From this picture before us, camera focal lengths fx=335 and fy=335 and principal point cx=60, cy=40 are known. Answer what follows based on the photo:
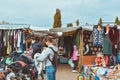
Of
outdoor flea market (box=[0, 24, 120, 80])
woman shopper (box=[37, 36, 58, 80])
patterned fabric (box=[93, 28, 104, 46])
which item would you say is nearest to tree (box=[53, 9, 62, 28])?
outdoor flea market (box=[0, 24, 120, 80])

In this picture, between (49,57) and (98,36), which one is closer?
(49,57)

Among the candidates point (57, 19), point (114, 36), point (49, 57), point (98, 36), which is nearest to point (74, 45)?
point (98, 36)

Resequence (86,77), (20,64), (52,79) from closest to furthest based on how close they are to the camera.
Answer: (52,79), (20,64), (86,77)

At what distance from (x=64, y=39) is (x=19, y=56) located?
8.98 m

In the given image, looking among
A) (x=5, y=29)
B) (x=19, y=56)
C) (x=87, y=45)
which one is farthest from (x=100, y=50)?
(x=19, y=56)

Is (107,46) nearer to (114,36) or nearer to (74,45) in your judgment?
(74,45)

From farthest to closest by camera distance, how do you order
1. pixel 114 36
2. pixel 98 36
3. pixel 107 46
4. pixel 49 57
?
1. pixel 107 46
2. pixel 98 36
3. pixel 114 36
4. pixel 49 57

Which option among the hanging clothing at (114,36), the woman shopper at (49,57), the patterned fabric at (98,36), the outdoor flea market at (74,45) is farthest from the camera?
the patterned fabric at (98,36)

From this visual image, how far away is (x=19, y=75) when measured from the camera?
768 centimetres

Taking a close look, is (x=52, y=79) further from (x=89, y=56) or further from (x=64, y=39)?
(x=64, y=39)

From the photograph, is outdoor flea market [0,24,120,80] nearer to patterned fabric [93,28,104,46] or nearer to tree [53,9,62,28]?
patterned fabric [93,28,104,46]

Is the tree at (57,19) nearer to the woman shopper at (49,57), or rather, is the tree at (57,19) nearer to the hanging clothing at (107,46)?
the hanging clothing at (107,46)

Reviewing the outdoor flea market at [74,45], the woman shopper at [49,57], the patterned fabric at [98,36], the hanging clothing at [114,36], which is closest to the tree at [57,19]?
the outdoor flea market at [74,45]

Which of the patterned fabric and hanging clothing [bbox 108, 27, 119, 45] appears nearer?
hanging clothing [bbox 108, 27, 119, 45]
